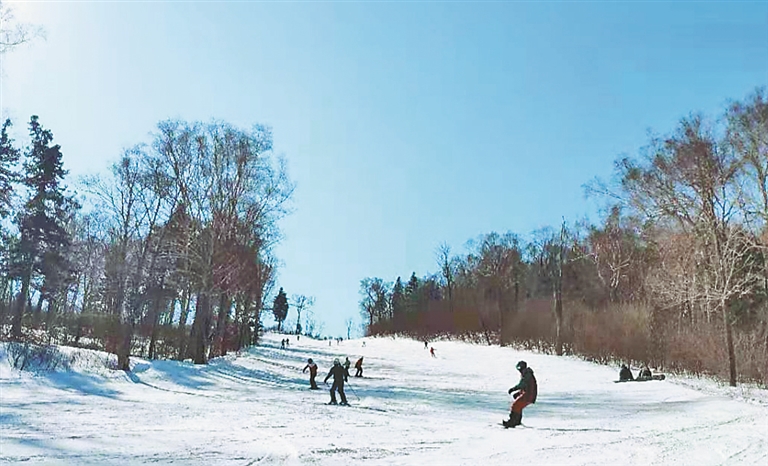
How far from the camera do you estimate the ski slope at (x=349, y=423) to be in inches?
383

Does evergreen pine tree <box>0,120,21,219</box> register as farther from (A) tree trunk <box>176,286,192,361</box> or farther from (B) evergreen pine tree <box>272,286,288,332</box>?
(B) evergreen pine tree <box>272,286,288,332</box>

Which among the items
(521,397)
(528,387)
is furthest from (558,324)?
(521,397)

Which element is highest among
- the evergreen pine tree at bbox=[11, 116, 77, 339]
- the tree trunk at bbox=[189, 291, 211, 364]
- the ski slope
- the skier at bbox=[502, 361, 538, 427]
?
the evergreen pine tree at bbox=[11, 116, 77, 339]

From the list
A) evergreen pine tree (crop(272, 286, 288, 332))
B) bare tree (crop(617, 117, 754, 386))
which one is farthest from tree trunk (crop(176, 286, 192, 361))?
evergreen pine tree (crop(272, 286, 288, 332))

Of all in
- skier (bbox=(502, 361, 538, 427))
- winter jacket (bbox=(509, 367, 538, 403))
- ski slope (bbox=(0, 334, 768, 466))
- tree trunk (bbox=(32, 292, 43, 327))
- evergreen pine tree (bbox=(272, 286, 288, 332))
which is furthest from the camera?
evergreen pine tree (bbox=(272, 286, 288, 332))

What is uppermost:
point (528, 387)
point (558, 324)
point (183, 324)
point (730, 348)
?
point (558, 324)

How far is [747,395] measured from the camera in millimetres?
20688

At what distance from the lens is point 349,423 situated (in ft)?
46.6

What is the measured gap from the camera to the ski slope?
9.73 metres

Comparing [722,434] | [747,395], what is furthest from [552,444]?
[747,395]

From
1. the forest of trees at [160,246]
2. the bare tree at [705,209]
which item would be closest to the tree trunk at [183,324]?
the forest of trees at [160,246]

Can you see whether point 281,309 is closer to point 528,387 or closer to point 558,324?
point 558,324

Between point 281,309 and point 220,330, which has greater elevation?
point 281,309

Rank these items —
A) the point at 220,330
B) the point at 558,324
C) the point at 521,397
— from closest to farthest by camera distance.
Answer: the point at 521,397, the point at 220,330, the point at 558,324
